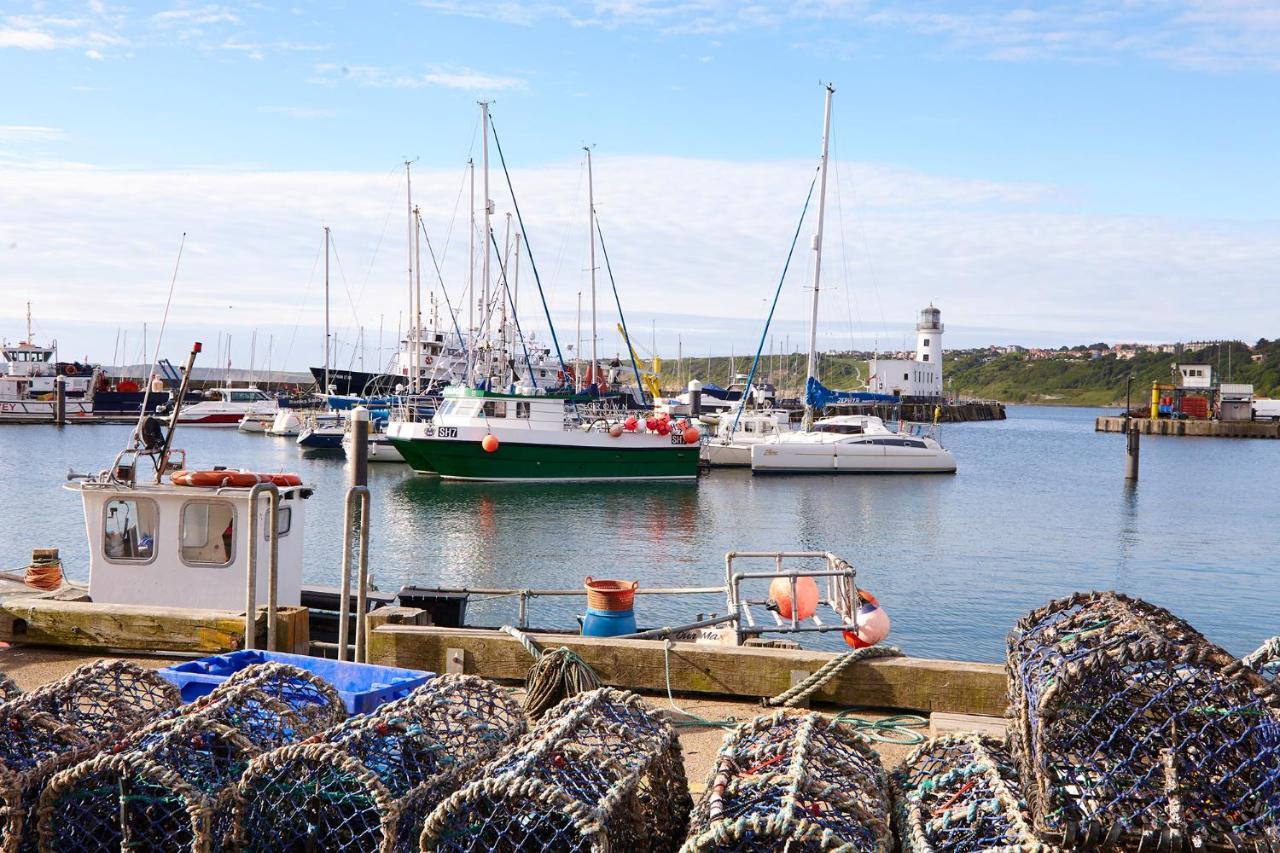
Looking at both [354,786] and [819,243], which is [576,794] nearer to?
[354,786]

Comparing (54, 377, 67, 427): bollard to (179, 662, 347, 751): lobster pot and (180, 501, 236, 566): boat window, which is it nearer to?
(180, 501, 236, 566): boat window

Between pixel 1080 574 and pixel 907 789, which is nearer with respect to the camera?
pixel 907 789

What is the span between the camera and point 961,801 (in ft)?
13.0

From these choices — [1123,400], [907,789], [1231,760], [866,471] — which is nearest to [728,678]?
[907,789]

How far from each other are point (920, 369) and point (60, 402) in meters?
82.3

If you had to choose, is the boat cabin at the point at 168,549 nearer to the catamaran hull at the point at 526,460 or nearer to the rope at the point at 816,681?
the rope at the point at 816,681

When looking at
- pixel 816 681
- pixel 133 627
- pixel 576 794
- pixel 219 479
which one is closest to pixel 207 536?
pixel 219 479

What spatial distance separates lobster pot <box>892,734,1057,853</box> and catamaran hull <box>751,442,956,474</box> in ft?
135

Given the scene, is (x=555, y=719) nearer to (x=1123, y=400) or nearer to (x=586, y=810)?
(x=586, y=810)

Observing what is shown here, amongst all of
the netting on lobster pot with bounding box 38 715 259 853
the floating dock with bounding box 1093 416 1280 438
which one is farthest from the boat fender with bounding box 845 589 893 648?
the floating dock with bounding box 1093 416 1280 438

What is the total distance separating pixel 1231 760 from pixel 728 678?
3.17 m

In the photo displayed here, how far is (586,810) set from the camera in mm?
3459

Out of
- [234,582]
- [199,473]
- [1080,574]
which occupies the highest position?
Result: [199,473]

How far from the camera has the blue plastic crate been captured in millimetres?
5176
